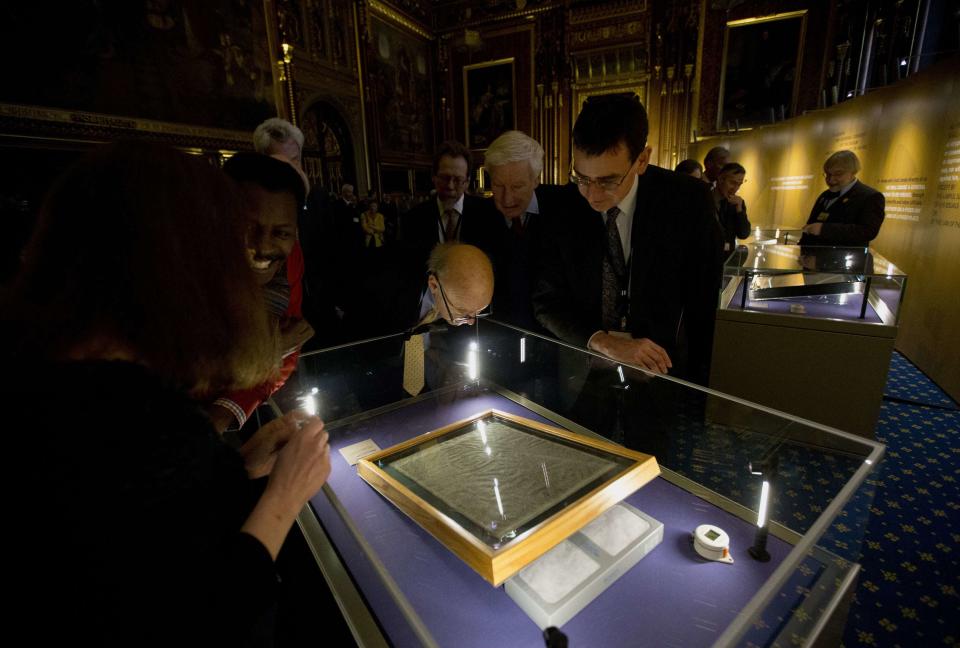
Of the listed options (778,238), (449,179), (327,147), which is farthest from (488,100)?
(449,179)

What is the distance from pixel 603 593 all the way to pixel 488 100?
13425 mm

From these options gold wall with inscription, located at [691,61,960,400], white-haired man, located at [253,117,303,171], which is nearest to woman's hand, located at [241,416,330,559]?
white-haired man, located at [253,117,303,171]

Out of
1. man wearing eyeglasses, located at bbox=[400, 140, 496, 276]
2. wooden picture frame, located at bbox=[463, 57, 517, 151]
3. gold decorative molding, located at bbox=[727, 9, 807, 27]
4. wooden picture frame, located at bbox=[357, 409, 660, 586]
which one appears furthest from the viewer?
wooden picture frame, located at bbox=[463, 57, 517, 151]

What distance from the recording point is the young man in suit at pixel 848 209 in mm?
3744

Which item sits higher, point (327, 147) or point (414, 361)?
point (327, 147)

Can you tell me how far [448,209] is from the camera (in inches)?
110

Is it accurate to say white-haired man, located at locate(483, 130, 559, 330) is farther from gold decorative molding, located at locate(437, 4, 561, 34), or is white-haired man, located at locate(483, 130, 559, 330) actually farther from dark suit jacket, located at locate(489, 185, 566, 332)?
gold decorative molding, located at locate(437, 4, 561, 34)

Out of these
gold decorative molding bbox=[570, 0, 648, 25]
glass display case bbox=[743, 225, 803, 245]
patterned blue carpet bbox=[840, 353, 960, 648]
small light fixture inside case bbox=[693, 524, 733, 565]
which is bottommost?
patterned blue carpet bbox=[840, 353, 960, 648]

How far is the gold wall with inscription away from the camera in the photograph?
3.67 metres

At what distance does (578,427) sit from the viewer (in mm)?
1566

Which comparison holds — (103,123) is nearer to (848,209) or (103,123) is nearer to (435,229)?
(435,229)

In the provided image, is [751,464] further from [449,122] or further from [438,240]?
[449,122]

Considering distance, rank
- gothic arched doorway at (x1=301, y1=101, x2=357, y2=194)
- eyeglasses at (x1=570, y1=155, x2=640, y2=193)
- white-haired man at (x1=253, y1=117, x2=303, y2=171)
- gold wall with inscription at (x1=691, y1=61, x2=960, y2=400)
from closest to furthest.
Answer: eyeglasses at (x1=570, y1=155, x2=640, y2=193) < white-haired man at (x1=253, y1=117, x2=303, y2=171) < gold wall with inscription at (x1=691, y1=61, x2=960, y2=400) < gothic arched doorway at (x1=301, y1=101, x2=357, y2=194)

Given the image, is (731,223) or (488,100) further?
(488,100)
